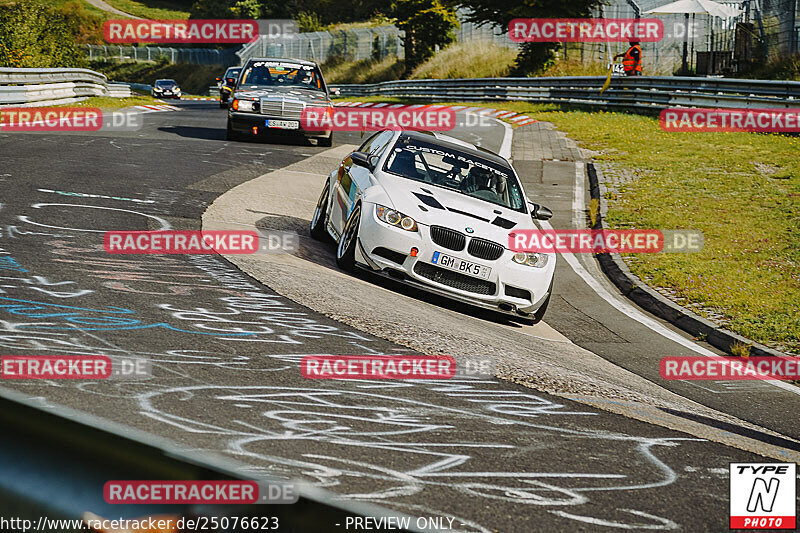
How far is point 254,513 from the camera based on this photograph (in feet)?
6.32

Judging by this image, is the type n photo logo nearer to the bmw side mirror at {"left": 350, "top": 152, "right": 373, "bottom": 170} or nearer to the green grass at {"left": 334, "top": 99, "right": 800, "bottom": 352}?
the green grass at {"left": 334, "top": 99, "right": 800, "bottom": 352}

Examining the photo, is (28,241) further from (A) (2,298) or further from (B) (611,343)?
(B) (611,343)

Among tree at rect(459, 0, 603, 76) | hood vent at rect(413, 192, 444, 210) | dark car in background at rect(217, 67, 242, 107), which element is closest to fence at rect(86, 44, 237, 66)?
tree at rect(459, 0, 603, 76)

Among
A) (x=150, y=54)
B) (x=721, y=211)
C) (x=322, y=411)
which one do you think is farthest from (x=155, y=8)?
(x=322, y=411)

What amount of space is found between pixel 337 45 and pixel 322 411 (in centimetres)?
6313

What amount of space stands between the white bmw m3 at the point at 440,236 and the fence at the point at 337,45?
163 ft

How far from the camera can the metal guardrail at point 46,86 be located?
2183 centimetres

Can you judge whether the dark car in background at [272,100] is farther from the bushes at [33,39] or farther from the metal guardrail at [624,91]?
the bushes at [33,39]

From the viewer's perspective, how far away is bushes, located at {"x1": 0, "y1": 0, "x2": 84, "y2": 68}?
3466 cm

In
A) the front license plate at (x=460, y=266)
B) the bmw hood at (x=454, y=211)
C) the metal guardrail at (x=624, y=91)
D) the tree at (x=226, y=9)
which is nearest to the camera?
the front license plate at (x=460, y=266)

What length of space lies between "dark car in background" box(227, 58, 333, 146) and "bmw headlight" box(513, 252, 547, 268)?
11.2m

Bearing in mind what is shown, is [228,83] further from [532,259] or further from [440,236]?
[532,259]

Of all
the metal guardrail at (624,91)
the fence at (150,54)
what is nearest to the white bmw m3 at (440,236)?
the metal guardrail at (624,91)

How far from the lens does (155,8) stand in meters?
123
